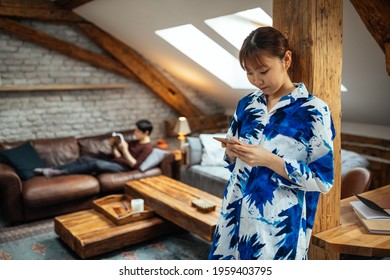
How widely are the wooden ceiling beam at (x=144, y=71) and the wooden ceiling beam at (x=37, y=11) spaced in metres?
0.18

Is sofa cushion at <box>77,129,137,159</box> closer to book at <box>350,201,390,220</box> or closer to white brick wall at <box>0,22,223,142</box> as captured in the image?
white brick wall at <box>0,22,223,142</box>

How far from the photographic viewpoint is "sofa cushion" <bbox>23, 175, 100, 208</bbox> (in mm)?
3176

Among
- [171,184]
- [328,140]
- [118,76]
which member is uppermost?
[118,76]

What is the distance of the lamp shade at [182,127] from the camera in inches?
176

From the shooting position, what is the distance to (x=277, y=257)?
124 cm

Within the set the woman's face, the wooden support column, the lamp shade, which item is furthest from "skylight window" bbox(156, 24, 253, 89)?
the woman's face

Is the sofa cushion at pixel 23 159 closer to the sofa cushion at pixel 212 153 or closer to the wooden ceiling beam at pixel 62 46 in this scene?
the wooden ceiling beam at pixel 62 46

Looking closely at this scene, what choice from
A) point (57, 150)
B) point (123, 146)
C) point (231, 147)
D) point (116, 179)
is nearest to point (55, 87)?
point (57, 150)

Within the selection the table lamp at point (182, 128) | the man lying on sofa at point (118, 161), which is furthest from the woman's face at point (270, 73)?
the table lamp at point (182, 128)

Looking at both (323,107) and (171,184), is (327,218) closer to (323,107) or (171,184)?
(323,107)

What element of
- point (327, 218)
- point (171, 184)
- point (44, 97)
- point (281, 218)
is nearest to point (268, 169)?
point (281, 218)
